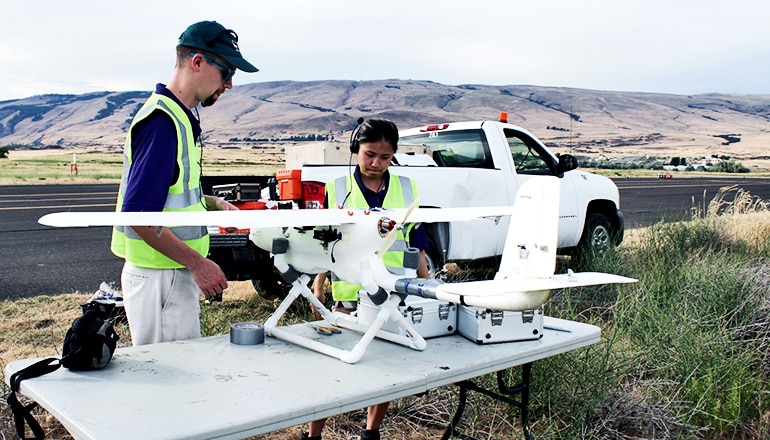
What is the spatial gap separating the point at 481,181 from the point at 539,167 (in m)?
1.29

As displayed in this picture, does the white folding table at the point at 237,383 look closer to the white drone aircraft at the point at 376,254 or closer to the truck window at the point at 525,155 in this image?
the white drone aircraft at the point at 376,254

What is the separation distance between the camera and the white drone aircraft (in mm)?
2311

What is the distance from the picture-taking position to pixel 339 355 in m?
2.54

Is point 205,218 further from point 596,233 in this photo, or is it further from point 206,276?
point 596,233

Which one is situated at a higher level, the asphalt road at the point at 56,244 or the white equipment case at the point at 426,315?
the white equipment case at the point at 426,315

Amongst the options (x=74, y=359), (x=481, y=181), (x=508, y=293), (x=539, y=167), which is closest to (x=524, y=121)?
(x=539, y=167)

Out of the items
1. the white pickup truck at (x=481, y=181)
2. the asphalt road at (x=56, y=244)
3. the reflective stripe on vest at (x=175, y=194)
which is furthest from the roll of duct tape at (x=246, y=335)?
the asphalt road at (x=56, y=244)

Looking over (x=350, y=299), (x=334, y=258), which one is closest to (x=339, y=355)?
(x=334, y=258)

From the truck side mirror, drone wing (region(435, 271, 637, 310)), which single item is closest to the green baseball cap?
drone wing (region(435, 271, 637, 310))

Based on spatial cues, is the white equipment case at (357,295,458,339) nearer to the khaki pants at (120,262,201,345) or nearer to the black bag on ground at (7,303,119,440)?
the khaki pants at (120,262,201,345)

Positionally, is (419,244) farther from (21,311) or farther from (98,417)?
(21,311)

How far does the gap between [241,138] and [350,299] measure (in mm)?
138231

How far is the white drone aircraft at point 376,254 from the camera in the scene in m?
2.31

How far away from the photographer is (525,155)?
7457mm
